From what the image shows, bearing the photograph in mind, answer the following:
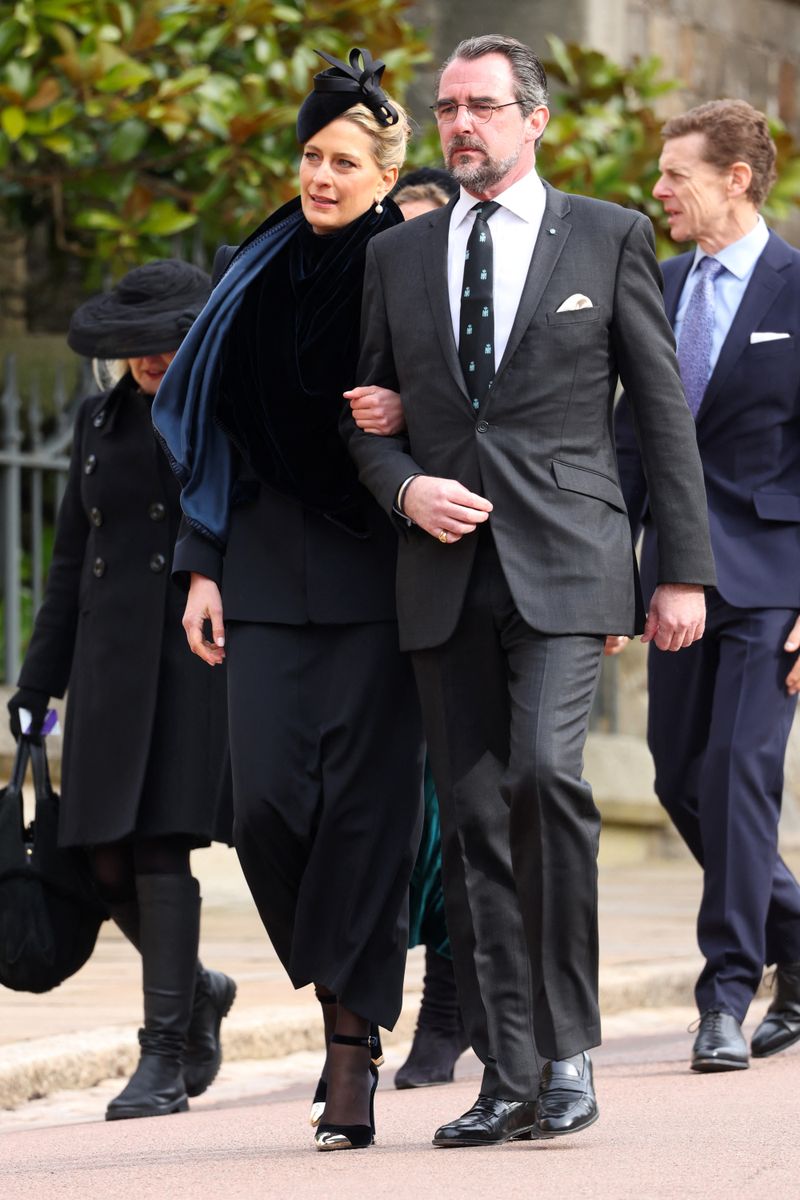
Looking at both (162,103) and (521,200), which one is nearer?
(521,200)

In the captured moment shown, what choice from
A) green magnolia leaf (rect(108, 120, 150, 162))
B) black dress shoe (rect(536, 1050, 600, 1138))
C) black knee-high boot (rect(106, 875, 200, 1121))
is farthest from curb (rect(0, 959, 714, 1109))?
green magnolia leaf (rect(108, 120, 150, 162))

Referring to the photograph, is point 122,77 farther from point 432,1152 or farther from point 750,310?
point 432,1152

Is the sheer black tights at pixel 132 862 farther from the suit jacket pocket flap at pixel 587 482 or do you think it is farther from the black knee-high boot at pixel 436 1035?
the suit jacket pocket flap at pixel 587 482

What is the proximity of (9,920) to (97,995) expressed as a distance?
1637 mm

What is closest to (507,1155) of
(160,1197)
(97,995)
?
(160,1197)

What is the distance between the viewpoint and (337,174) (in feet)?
15.6

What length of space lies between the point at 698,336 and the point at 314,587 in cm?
174

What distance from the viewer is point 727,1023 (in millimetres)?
5684

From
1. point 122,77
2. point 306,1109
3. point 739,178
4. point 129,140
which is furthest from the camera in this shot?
point 129,140

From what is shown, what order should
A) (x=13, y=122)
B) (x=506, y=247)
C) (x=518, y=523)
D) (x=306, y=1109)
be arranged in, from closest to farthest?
(x=518, y=523) → (x=506, y=247) → (x=306, y=1109) → (x=13, y=122)

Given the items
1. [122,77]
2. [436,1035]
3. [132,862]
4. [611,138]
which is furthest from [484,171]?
[611,138]

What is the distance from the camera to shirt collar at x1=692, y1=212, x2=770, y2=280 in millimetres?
6094

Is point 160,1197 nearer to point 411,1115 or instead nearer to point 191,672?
point 411,1115

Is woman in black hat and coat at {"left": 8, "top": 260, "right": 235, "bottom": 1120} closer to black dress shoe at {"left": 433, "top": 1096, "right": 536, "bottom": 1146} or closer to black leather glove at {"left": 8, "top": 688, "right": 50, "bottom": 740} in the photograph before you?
black leather glove at {"left": 8, "top": 688, "right": 50, "bottom": 740}
